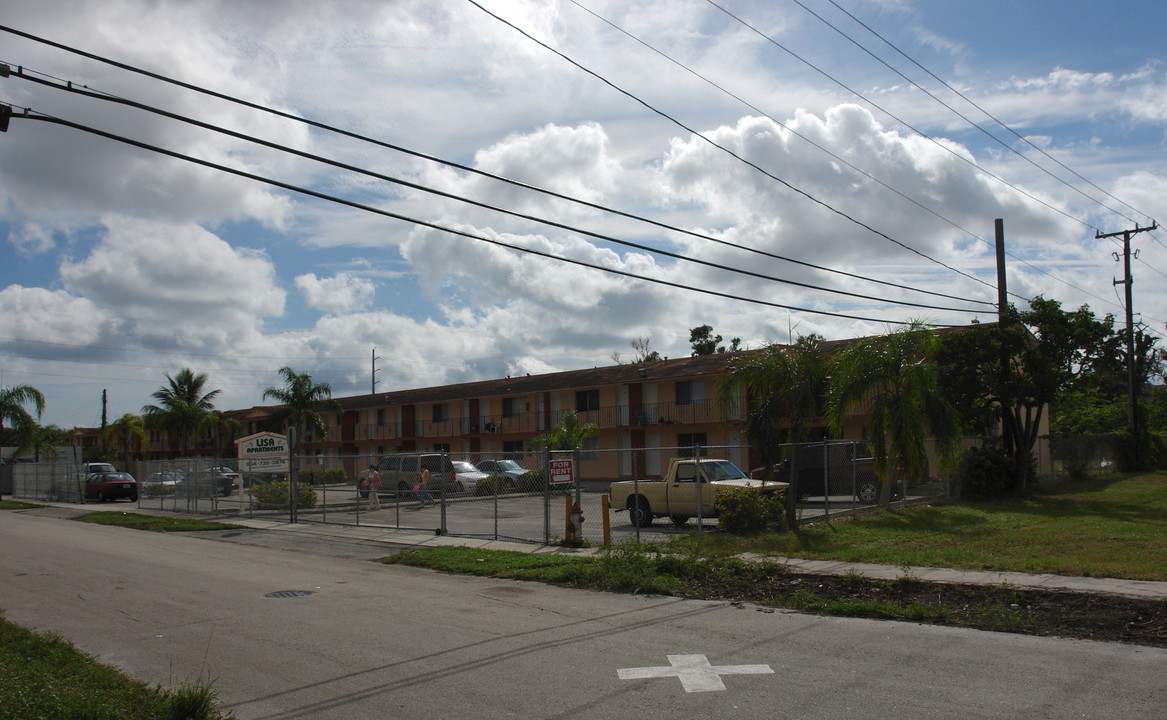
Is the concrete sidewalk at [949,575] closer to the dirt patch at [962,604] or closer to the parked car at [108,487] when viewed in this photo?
the dirt patch at [962,604]

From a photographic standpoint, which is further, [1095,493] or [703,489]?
[1095,493]

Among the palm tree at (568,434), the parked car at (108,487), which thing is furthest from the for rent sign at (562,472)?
the parked car at (108,487)

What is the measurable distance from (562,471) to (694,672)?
9167 mm

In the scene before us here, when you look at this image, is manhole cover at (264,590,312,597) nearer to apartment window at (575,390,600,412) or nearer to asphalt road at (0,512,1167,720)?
asphalt road at (0,512,1167,720)

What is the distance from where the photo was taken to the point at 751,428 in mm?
18375

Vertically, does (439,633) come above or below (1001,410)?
below

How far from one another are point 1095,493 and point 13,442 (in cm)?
5297

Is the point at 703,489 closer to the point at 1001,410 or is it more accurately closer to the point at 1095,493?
the point at 1001,410

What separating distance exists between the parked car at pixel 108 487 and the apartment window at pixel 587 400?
67.0ft

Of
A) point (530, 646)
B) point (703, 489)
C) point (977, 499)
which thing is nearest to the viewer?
point (530, 646)

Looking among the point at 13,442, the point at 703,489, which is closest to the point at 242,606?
the point at 703,489

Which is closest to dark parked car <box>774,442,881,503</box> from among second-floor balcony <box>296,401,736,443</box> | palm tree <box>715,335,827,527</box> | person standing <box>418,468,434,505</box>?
palm tree <box>715,335,827,527</box>

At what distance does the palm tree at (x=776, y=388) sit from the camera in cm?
1795

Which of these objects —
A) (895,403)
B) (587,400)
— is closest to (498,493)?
Answer: (895,403)
